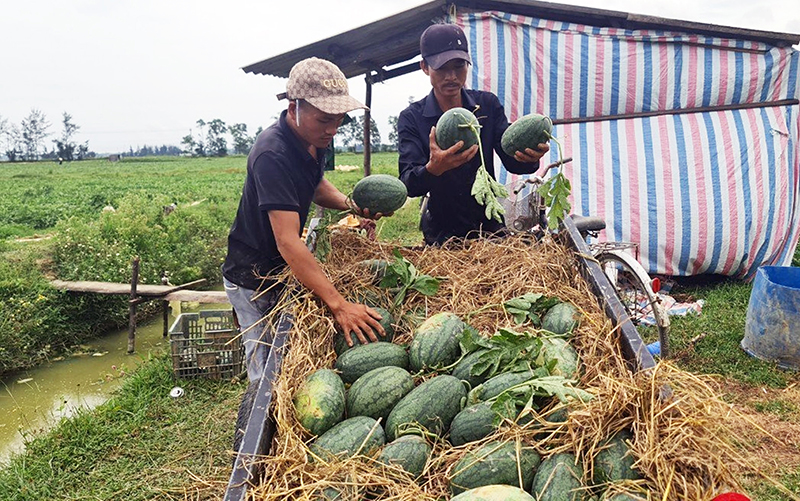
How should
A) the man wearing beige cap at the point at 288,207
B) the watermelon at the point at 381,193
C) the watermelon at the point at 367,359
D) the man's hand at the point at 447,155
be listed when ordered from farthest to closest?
the watermelon at the point at 381,193, the man's hand at the point at 447,155, the man wearing beige cap at the point at 288,207, the watermelon at the point at 367,359

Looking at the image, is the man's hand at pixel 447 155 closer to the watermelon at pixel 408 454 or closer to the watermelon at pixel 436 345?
the watermelon at pixel 436 345

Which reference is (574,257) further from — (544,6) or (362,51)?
(362,51)

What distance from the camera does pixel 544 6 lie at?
759cm

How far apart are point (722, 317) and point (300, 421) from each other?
20.0ft

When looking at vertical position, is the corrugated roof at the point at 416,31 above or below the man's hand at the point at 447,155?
above

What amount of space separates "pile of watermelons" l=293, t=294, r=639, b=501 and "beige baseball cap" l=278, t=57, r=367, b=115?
124 cm

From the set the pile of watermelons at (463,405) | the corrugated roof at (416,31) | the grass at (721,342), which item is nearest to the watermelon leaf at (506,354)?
the pile of watermelons at (463,405)

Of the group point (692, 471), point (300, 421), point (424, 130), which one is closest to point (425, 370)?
point (300, 421)

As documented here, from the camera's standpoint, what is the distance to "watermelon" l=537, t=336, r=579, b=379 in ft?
6.97

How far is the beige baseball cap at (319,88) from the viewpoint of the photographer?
9.32 ft

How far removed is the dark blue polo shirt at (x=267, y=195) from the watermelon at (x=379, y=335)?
27.1 inches

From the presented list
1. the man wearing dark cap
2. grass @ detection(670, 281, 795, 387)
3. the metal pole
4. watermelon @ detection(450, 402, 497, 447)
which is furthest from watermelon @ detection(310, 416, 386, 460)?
the metal pole

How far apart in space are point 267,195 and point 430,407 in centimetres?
141

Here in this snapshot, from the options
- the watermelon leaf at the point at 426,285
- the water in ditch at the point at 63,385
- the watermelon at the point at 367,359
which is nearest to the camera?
the watermelon at the point at 367,359
